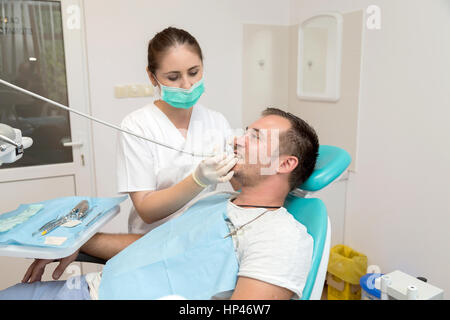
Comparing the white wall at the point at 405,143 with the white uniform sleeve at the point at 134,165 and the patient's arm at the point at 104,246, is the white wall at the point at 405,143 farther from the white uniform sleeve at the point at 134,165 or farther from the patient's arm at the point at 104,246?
the patient's arm at the point at 104,246

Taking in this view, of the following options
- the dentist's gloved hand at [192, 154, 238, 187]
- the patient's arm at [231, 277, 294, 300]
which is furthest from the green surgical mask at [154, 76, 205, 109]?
the patient's arm at [231, 277, 294, 300]

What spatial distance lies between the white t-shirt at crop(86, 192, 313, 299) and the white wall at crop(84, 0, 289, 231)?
5.08 ft

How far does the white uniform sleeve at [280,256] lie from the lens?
985 mm

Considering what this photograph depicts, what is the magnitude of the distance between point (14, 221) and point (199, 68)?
813mm

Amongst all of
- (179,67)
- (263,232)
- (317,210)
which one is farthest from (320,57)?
(263,232)

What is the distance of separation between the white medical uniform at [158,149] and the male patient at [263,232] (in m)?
0.16

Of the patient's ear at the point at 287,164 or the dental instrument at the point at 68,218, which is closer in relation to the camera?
the dental instrument at the point at 68,218

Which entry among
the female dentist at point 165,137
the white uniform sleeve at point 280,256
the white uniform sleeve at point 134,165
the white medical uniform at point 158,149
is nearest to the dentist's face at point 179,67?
the female dentist at point 165,137

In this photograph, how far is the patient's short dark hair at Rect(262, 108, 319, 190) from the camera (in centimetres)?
131

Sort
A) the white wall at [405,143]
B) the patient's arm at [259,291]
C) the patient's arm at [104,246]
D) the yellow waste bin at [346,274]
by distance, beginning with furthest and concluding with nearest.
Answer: the yellow waste bin at [346,274] < the white wall at [405,143] < the patient's arm at [104,246] < the patient's arm at [259,291]

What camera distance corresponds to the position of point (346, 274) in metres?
2.35

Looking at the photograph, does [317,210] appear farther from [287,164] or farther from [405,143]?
[405,143]

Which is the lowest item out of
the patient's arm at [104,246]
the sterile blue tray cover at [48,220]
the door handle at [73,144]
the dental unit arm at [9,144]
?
the patient's arm at [104,246]
